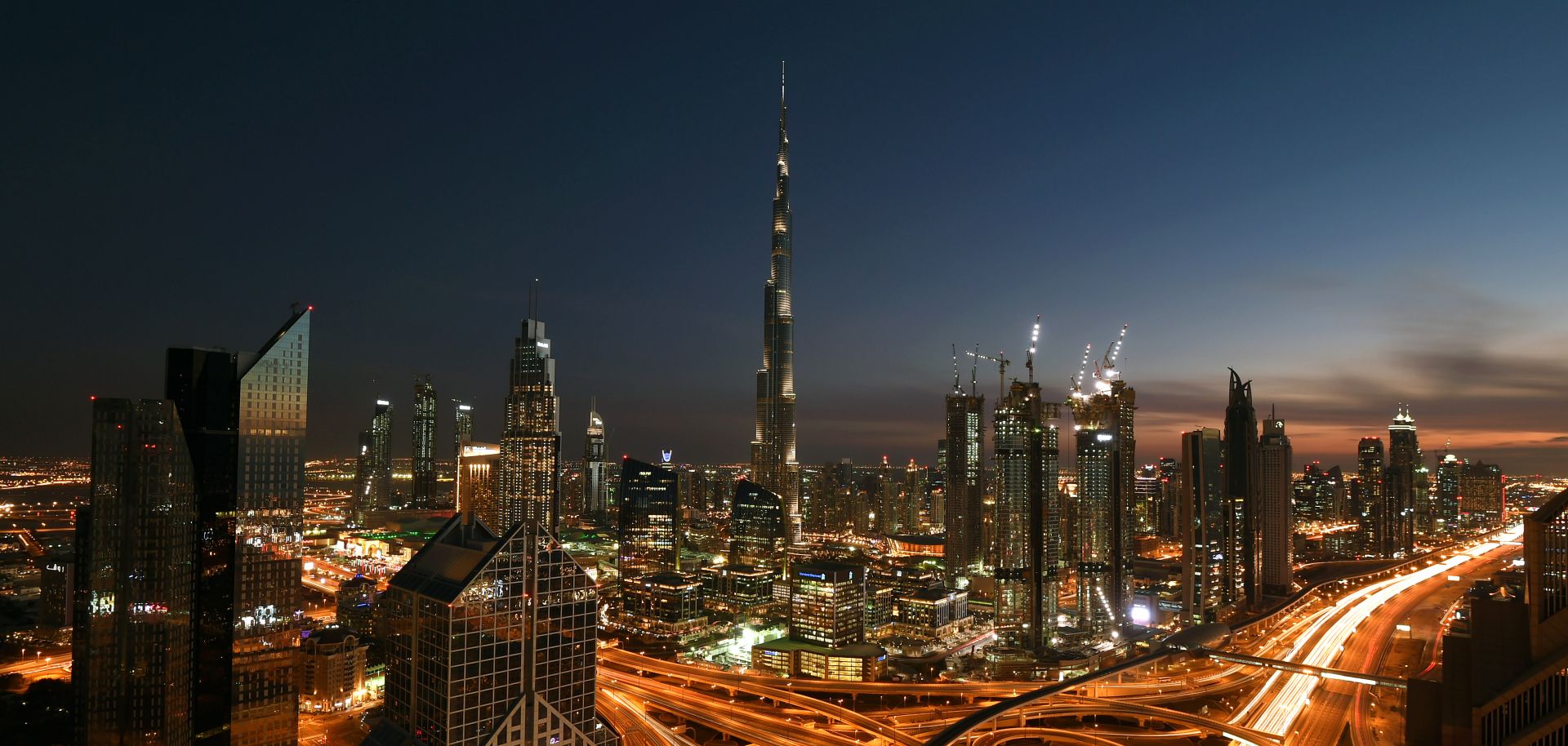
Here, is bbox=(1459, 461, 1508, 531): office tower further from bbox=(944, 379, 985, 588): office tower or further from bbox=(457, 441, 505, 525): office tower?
bbox=(457, 441, 505, 525): office tower

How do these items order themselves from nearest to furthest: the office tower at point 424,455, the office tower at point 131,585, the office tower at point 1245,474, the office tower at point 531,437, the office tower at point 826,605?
the office tower at point 131,585, the office tower at point 826,605, the office tower at point 1245,474, the office tower at point 531,437, the office tower at point 424,455

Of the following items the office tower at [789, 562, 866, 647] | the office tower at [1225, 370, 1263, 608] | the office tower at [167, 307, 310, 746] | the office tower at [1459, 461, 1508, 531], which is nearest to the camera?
the office tower at [167, 307, 310, 746]

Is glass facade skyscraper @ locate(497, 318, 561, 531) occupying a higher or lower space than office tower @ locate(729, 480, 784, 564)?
higher

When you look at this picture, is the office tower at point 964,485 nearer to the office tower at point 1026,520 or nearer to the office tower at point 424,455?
the office tower at point 1026,520

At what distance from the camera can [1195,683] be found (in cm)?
3356

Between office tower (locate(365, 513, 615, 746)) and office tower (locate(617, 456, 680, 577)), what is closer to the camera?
office tower (locate(365, 513, 615, 746))

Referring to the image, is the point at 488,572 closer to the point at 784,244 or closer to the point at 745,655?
the point at 745,655

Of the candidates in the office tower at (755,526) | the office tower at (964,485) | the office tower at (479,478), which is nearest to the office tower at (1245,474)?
the office tower at (964,485)

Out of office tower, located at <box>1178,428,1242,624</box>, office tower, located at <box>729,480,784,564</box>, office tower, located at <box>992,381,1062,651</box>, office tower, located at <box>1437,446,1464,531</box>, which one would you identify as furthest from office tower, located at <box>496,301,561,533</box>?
office tower, located at <box>1437,446,1464,531</box>

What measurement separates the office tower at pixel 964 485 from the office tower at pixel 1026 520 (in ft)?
23.5

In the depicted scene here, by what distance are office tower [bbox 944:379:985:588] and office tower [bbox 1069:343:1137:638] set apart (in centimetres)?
1215

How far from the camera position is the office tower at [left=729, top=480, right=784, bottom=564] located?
3497 inches

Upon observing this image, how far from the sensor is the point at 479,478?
10250 cm

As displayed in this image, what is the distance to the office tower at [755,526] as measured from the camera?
3497 inches
